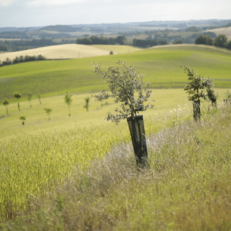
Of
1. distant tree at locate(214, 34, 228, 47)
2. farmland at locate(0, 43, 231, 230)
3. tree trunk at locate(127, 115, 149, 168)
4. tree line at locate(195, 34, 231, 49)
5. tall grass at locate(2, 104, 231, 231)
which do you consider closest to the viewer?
tall grass at locate(2, 104, 231, 231)

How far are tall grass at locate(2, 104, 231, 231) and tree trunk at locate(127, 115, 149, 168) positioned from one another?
223 mm

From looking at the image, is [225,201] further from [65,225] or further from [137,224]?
[65,225]

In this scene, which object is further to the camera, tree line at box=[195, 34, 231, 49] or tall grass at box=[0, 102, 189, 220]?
tree line at box=[195, 34, 231, 49]

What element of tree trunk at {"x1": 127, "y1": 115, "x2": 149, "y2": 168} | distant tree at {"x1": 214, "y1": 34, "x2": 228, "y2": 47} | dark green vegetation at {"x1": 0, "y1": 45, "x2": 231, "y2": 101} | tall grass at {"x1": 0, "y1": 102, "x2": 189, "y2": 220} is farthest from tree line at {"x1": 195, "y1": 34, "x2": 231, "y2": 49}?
tree trunk at {"x1": 127, "y1": 115, "x2": 149, "y2": 168}

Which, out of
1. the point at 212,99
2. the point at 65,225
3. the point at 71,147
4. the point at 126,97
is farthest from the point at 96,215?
the point at 212,99

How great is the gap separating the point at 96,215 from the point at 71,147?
464 centimetres

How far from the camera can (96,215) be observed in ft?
12.7

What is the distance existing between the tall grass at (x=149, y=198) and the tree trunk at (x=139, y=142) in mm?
223

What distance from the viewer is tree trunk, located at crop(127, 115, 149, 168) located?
597 cm

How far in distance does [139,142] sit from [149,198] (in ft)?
6.37

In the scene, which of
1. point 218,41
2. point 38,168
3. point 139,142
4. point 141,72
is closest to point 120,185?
point 139,142

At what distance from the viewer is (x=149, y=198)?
4.29 m

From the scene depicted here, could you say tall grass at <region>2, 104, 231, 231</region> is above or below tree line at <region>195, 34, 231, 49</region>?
below

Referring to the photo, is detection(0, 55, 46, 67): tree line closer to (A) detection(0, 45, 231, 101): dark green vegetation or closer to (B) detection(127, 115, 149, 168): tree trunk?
(A) detection(0, 45, 231, 101): dark green vegetation
